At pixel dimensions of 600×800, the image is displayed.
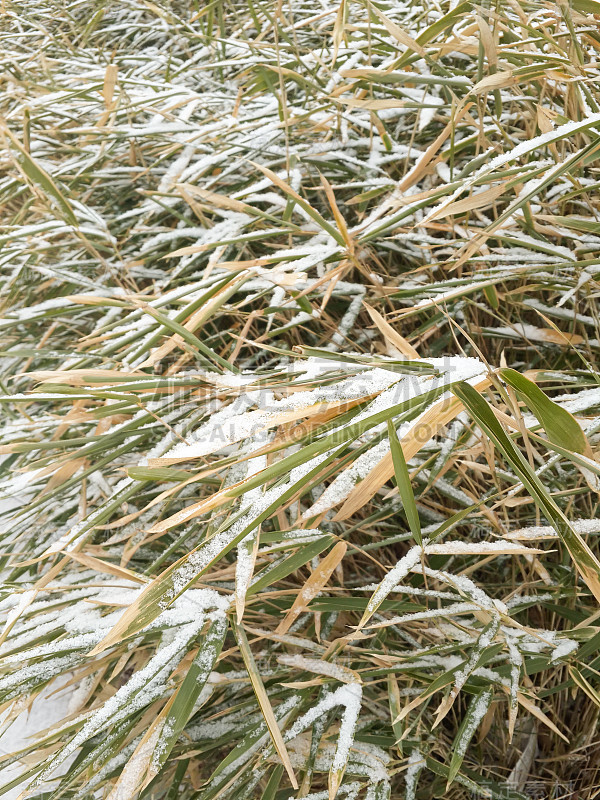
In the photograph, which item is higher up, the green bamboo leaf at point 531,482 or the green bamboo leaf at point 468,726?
the green bamboo leaf at point 531,482

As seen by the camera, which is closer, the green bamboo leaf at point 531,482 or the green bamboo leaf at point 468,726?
the green bamboo leaf at point 531,482

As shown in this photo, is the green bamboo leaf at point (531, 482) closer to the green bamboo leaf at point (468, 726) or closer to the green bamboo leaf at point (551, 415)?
the green bamboo leaf at point (551, 415)

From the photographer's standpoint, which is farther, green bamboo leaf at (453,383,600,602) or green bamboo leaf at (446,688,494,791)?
green bamboo leaf at (446,688,494,791)

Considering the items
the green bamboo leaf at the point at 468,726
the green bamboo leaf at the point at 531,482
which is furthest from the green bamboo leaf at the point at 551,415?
the green bamboo leaf at the point at 468,726

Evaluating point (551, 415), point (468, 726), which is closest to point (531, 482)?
point (551, 415)

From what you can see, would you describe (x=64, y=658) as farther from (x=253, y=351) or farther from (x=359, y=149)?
(x=359, y=149)

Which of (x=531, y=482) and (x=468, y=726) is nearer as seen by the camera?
(x=531, y=482)

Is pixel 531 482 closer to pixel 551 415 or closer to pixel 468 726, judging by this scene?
pixel 551 415

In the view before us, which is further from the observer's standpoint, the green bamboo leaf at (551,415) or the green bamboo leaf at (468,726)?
the green bamboo leaf at (468,726)

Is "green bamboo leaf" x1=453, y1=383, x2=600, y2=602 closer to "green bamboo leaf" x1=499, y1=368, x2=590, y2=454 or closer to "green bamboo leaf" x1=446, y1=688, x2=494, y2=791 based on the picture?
"green bamboo leaf" x1=499, y1=368, x2=590, y2=454

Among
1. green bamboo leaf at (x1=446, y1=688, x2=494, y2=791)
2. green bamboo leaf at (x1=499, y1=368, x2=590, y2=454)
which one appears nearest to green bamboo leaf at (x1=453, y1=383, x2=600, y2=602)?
green bamboo leaf at (x1=499, y1=368, x2=590, y2=454)

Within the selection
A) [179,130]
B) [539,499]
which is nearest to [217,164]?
[179,130]
